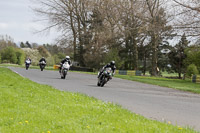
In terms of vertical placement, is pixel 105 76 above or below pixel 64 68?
below

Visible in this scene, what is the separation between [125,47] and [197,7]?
37.7 metres

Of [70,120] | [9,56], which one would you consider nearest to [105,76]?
[70,120]

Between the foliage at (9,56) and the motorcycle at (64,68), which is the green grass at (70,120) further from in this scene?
the foliage at (9,56)

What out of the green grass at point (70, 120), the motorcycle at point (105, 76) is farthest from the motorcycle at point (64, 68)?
the green grass at point (70, 120)

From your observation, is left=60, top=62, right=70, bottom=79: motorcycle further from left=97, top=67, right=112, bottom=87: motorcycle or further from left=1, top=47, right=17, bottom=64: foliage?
left=1, top=47, right=17, bottom=64: foliage

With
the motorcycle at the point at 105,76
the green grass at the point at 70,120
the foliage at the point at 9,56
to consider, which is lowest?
the green grass at the point at 70,120

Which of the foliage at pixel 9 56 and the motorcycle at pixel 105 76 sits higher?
the foliage at pixel 9 56

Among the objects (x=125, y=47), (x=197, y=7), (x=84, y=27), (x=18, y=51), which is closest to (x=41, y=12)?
(x=84, y=27)

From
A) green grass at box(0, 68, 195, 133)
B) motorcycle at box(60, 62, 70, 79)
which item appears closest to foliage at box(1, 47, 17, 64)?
motorcycle at box(60, 62, 70, 79)

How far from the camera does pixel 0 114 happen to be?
22.7 feet

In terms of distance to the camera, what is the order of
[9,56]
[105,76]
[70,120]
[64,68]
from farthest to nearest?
[9,56], [64,68], [105,76], [70,120]

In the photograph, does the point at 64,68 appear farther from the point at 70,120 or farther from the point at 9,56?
the point at 9,56

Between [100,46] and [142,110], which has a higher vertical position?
[100,46]

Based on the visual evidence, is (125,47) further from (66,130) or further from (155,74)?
(66,130)
